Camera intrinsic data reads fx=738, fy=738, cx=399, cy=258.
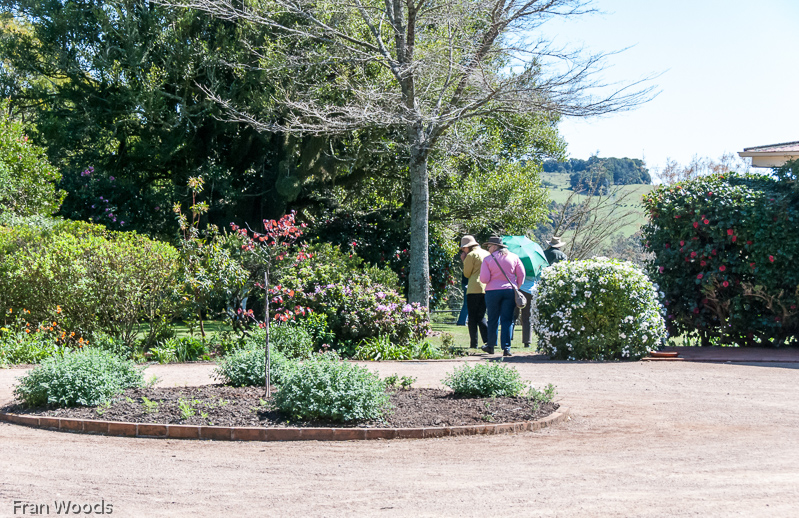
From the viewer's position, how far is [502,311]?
11.7 meters

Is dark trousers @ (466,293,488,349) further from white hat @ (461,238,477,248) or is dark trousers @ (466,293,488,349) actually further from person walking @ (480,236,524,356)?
white hat @ (461,238,477,248)

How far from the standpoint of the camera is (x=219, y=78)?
16.7m

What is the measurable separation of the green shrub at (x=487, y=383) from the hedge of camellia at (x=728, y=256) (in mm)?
6057

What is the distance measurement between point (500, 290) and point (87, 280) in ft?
20.1

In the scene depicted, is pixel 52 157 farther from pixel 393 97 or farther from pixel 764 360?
pixel 764 360

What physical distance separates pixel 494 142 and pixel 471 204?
5.77 feet

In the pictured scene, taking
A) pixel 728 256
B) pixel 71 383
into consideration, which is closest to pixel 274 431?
pixel 71 383

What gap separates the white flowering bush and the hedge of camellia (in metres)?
1.71

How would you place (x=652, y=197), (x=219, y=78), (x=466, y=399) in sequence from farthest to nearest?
(x=219, y=78)
(x=652, y=197)
(x=466, y=399)

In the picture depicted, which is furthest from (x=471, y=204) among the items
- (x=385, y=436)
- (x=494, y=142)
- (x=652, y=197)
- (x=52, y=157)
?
(x=385, y=436)

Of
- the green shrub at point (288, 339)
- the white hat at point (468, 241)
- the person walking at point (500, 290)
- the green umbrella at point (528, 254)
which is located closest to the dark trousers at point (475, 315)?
the person walking at point (500, 290)

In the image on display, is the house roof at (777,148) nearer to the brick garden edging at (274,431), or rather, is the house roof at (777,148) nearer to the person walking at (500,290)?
the person walking at (500,290)

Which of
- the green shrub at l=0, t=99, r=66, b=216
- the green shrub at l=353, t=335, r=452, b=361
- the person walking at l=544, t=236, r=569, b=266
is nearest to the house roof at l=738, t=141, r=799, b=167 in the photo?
the person walking at l=544, t=236, r=569, b=266

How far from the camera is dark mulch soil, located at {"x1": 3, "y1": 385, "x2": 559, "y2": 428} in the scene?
6203 millimetres
